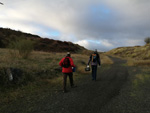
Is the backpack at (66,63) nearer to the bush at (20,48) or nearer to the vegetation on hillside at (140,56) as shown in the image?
the bush at (20,48)

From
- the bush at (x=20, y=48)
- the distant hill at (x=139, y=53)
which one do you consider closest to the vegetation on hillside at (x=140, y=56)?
the distant hill at (x=139, y=53)

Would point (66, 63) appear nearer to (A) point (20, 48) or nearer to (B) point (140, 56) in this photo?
(A) point (20, 48)

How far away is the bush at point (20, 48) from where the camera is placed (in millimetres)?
12266

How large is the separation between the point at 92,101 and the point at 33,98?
8.02 feet

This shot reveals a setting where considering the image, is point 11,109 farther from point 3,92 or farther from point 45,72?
point 45,72

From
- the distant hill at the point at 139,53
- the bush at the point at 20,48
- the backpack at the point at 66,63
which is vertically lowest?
the backpack at the point at 66,63

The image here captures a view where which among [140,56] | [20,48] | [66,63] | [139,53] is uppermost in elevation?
[139,53]

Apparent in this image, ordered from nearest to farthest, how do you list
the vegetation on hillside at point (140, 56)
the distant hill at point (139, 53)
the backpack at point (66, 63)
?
1. the backpack at point (66, 63)
2. the vegetation on hillside at point (140, 56)
3. the distant hill at point (139, 53)

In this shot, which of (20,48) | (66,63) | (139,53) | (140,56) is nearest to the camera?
(66,63)

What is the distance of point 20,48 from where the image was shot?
40.9 feet

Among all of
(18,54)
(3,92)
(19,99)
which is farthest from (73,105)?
(18,54)

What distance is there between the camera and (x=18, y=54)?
12.6 m

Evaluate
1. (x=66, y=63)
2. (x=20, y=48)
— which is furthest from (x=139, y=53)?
(x=66, y=63)

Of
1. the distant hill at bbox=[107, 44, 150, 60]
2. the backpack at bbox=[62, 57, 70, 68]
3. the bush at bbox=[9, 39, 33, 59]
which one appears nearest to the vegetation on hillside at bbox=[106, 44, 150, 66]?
the distant hill at bbox=[107, 44, 150, 60]
